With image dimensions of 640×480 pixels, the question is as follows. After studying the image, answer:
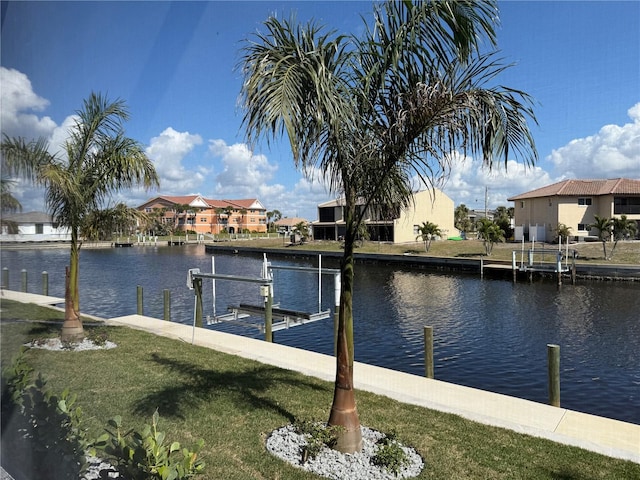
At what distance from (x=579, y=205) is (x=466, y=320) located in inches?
1446

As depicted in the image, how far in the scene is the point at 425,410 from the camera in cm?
665

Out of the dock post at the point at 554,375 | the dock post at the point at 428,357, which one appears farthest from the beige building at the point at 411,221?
the dock post at the point at 554,375

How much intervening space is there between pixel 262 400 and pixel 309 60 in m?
4.55

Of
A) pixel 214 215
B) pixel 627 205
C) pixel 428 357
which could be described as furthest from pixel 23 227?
pixel 214 215

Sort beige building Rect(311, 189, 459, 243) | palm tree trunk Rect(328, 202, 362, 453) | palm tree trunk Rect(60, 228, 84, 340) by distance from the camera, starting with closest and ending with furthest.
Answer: palm tree trunk Rect(328, 202, 362, 453)
palm tree trunk Rect(60, 228, 84, 340)
beige building Rect(311, 189, 459, 243)

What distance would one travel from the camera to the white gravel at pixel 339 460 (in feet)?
15.3

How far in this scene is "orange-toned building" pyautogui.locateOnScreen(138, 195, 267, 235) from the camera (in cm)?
9088

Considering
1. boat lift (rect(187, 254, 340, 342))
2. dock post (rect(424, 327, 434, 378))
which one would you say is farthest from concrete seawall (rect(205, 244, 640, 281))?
dock post (rect(424, 327, 434, 378))

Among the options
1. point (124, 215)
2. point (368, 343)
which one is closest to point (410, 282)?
point (368, 343)

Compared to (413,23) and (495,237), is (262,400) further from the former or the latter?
(495,237)

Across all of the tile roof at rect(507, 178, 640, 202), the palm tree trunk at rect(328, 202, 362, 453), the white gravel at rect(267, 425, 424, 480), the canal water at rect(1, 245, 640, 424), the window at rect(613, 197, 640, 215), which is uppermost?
the tile roof at rect(507, 178, 640, 202)

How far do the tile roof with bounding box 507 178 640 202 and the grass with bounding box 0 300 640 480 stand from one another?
158 feet

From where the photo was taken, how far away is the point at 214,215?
97188mm

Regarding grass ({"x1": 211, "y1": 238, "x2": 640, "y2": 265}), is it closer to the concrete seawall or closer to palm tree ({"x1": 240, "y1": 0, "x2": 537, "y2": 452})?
the concrete seawall
